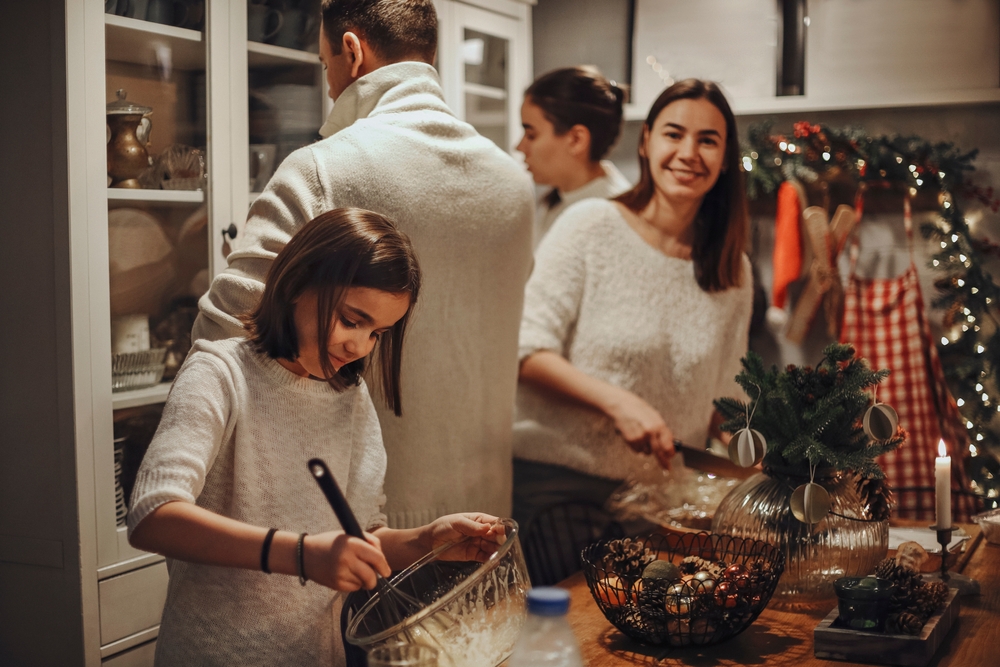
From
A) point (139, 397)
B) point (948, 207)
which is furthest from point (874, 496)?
point (948, 207)

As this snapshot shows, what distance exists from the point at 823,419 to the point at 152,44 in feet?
Answer: 4.57

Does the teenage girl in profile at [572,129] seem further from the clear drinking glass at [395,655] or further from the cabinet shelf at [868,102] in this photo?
the clear drinking glass at [395,655]

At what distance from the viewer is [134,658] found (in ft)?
5.94

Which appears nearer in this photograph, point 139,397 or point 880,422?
point 880,422

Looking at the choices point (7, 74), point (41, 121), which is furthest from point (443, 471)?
point (7, 74)

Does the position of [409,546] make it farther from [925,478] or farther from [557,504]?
[925,478]

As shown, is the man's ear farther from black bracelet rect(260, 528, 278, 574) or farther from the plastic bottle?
the plastic bottle

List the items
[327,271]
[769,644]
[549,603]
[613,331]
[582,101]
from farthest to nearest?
[582,101] → [613,331] → [769,644] → [327,271] → [549,603]

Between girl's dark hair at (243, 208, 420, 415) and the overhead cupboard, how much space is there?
2.45 metres

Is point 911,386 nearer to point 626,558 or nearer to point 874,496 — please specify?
point 874,496

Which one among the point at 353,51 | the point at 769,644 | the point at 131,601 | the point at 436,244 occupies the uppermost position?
the point at 353,51

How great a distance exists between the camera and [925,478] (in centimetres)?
290

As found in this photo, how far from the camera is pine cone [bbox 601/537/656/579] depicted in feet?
4.13

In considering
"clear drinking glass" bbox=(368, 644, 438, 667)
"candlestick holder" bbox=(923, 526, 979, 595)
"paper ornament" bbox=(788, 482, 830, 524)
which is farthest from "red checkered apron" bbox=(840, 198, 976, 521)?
"clear drinking glass" bbox=(368, 644, 438, 667)
